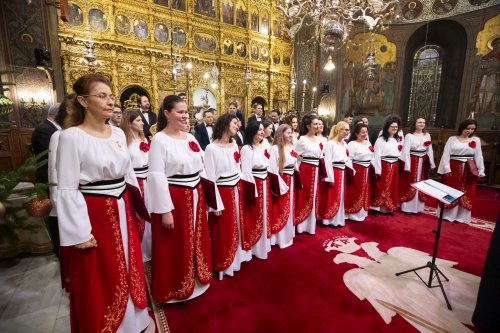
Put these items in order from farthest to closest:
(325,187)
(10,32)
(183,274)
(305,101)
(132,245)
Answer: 1. (305,101)
2. (10,32)
3. (325,187)
4. (183,274)
5. (132,245)

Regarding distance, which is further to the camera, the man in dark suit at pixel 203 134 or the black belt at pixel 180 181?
the man in dark suit at pixel 203 134

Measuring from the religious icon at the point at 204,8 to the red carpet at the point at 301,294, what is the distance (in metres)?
12.4

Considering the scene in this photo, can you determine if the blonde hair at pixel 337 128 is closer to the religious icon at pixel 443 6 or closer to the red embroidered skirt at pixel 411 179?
the red embroidered skirt at pixel 411 179

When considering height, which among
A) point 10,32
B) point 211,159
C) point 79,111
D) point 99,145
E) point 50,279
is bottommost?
point 50,279

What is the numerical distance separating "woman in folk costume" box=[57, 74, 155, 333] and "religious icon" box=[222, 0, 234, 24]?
13321mm

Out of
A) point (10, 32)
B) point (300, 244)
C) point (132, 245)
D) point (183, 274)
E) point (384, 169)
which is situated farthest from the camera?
point (10, 32)

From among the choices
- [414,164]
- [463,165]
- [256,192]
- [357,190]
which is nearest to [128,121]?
[256,192]

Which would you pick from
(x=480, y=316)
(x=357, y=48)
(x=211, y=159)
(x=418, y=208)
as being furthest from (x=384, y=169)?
(x=357, y=48)

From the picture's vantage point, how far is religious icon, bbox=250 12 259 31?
14086 mm

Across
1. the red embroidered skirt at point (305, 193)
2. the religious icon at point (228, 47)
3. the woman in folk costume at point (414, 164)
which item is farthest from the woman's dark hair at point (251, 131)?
the religious icon at point (228, 47)

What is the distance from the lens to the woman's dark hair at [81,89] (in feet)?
6.19

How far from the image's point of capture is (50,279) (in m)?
3.39

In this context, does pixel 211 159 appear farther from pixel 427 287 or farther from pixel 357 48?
pixel 357 48

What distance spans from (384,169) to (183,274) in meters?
4.85
